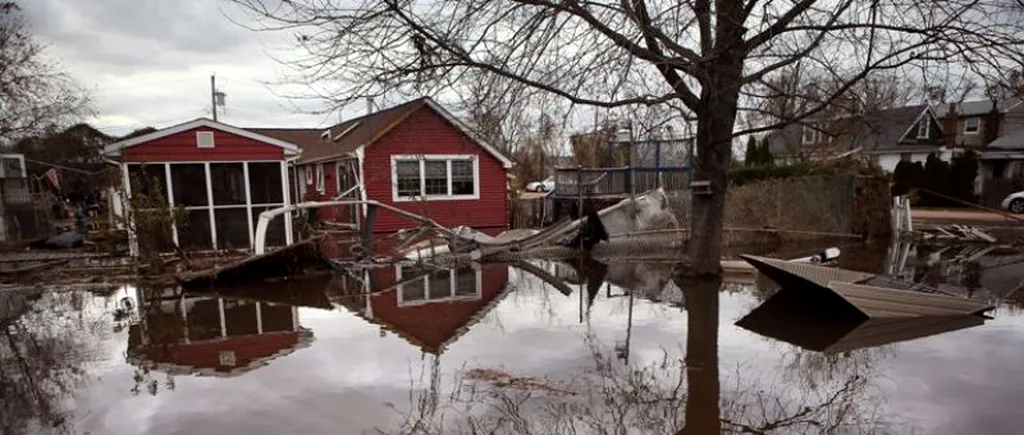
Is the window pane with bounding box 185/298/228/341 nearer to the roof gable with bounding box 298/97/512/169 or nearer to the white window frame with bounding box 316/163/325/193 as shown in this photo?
the roof gable with bounding box 298/97/512/169

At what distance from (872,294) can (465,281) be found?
20.3 ft

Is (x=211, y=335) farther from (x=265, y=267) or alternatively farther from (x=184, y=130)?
(x=184, y=130)

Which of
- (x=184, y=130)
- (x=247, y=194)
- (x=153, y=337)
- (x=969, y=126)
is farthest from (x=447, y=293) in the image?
(x=969, y=126)

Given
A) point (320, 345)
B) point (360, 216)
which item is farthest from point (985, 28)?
point (360, 216)

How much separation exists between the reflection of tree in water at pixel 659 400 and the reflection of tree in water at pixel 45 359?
3.12 m

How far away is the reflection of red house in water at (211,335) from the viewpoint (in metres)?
5.92

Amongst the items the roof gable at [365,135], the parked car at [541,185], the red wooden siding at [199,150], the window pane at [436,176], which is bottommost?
the parked car at [541,185]

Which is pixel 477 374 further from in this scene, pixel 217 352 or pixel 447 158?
pixel 447 158

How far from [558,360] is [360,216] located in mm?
13018

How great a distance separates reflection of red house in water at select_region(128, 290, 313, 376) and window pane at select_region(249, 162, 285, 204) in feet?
18.0

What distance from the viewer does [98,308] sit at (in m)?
8.46

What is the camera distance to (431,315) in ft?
25.5

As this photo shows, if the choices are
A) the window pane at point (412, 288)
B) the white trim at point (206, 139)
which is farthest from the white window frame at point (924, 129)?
the white trim at point (206, 139)

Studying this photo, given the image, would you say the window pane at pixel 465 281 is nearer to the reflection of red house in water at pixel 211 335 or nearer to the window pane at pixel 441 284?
the window pane at pixel 441 284
